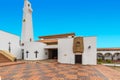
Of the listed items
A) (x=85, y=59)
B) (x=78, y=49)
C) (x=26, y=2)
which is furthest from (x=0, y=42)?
(x=85, y=59)

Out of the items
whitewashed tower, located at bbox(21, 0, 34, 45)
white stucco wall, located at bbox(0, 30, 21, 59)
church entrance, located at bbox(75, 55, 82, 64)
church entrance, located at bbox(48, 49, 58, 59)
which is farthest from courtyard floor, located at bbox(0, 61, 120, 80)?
whitewashed tower, located at bbox(21, 0, 34, 45)

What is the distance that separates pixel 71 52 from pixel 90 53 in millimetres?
3010

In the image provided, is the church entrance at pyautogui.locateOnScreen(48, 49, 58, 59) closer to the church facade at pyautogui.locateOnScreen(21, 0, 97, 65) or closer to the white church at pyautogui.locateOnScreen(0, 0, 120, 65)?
the white church at pyautogui.locateOnScreen(0, 0, 120, 65)

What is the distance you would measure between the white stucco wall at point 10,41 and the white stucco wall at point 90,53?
49.6 ft

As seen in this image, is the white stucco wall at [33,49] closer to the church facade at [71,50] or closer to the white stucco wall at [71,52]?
the church facade at [71,50]

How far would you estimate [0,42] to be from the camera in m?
18.0

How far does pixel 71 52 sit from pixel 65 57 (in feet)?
4.58

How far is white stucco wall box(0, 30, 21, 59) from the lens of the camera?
728 inches

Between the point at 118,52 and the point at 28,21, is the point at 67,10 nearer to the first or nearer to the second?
the point at 28,21

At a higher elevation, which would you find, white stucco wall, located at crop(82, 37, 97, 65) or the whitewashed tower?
the whitewashed tower

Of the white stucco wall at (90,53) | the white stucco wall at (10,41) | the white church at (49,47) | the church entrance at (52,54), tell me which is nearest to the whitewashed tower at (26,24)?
the white church at (49,47)

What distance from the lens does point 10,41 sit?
20.6m

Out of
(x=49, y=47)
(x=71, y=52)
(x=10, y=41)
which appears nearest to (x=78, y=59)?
(x=71, y=52)

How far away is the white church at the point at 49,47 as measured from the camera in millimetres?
15094
